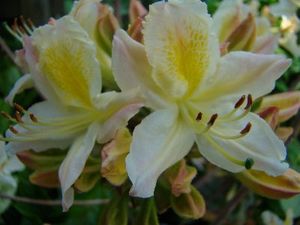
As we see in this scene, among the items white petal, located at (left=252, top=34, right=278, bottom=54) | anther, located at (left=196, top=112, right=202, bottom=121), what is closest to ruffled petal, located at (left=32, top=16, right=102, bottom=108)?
anther, located at (left=196, top=112, right=202, bottom=121)

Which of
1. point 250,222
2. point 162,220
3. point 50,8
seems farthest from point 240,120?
point 50,8

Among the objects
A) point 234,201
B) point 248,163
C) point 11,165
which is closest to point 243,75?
point 248,163

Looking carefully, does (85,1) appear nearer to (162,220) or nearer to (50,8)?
(162,220)

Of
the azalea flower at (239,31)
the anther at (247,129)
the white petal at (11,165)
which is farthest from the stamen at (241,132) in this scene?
the white petal at (11,165)

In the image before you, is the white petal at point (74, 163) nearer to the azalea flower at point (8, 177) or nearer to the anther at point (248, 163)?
the anther at point (248, 163)

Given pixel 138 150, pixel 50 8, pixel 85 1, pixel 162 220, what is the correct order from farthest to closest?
pixel 50 8, pixel 162 220, pixel 85 1, pixel 138 150

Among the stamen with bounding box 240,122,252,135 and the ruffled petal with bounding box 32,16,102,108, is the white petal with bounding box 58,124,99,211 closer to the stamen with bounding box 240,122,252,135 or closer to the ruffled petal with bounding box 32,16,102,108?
the ruffled petal with bounding box 32,16,102,108
